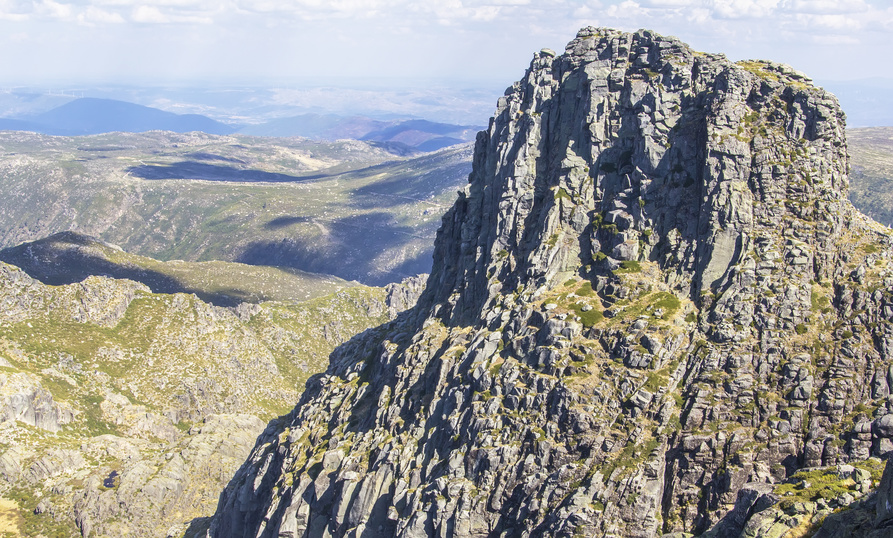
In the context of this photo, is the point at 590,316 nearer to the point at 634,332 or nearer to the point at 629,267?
the point at 634,332

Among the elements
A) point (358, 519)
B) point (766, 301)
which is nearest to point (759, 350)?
point (766, 301)

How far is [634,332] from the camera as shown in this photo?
236 feet

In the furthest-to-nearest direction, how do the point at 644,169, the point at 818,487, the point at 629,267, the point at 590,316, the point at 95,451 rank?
the point at 95,451 → the point at 644,169 → the point at 629,267 → the point at 590,316 → the point at 818,487

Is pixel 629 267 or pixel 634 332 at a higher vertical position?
pixel 629 267

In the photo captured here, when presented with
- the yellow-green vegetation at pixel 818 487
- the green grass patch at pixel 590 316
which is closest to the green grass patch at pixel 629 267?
the green grass patch at pixel 590 316

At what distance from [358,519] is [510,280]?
3491 cm

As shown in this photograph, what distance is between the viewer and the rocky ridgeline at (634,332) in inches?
2552

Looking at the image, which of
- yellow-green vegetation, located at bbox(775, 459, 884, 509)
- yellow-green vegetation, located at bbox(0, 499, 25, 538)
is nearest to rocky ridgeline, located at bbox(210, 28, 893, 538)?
yellow-green vegetation, located at bbox(775, 459, 884, 509)

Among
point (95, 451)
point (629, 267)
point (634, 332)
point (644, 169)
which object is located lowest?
point (95, 451)

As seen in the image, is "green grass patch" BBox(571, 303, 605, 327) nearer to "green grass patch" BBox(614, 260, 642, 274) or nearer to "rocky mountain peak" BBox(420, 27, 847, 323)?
"green grass patch" BBox(614, 260, 642, 274)

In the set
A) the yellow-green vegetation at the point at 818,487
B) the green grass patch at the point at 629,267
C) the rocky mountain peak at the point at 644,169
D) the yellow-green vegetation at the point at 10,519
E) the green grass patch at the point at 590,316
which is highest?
the rocky mountain peak at the point at 644,169

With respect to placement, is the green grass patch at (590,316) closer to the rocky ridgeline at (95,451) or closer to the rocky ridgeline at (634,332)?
the rocky ridgeline at (634,332)

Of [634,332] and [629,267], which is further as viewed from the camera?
[629,267]

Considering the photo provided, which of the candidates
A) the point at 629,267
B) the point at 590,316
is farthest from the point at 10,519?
the point at 629,267
